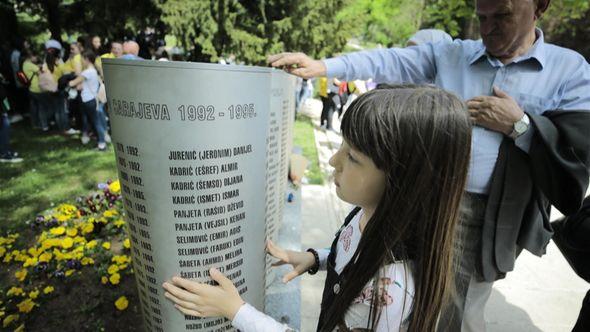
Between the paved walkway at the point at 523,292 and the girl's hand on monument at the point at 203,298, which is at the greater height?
the girl's hand on monument at the point at 203,298

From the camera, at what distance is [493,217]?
177cm

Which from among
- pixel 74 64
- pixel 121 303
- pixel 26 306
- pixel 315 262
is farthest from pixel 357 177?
pixel 74 64

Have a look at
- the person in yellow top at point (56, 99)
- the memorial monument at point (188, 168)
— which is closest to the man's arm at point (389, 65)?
the memorial monument at point (188, 168)

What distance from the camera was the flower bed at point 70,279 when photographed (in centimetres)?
239

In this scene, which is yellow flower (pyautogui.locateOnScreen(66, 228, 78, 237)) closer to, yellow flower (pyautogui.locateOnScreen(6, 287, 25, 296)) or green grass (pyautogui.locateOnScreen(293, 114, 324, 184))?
yellow flower (pyautogui.locateOnScreen(6, 287, 25, 296))

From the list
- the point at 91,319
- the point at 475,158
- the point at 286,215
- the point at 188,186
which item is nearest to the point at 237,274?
the point at 188,186

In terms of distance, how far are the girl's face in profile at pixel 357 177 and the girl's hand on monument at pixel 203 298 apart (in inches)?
21.6

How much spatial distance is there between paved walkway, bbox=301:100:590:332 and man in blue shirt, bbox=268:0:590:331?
142cm

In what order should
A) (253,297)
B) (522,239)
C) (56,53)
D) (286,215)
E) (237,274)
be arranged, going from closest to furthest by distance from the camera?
(237,274) → (253,297) → (522,239) → (286,215) → (56,53)

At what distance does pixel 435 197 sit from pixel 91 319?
2.41 meters

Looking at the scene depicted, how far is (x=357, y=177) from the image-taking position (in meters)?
1.15

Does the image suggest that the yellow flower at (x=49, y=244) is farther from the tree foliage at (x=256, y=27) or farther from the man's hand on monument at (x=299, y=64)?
the tree foliage at (x=256, y=27)

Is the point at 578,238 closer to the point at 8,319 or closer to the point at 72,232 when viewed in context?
the point at 8,319

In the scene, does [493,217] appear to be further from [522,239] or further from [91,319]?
[91,319]
